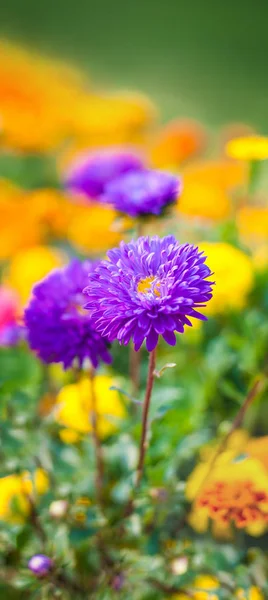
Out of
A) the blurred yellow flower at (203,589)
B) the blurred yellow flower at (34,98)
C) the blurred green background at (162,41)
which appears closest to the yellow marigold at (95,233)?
the blurred yellow flower at (34,98)

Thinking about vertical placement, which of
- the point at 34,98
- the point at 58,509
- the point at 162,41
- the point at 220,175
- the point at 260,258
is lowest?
the point at 58,509

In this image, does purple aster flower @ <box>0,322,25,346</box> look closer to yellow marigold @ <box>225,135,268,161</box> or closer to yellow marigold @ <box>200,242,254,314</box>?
yellow marigold @ <box>200,242,254,314</box>

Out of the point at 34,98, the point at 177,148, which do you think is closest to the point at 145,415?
the point at 177,148

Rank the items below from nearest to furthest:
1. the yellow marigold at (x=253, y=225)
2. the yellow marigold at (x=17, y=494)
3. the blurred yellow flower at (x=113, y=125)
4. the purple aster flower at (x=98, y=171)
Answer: the yellow marigold at (x=17, y=494), the purple aster flower at (x=98, y=171), the yellow marigold at (x=253, y=225), the blurred yellow flower at (x=113, y=125)

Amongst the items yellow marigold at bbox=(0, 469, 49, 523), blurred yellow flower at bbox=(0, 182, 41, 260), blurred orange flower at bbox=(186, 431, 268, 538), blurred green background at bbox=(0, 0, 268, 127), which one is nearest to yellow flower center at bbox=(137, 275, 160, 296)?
blurred orange flower at bbox=(186, 431, 268, 538)

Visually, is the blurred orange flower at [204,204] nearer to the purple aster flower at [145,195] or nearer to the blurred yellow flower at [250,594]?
the purple aster flower at [145,195]

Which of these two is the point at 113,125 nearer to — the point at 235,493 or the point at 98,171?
the point at 98,171
